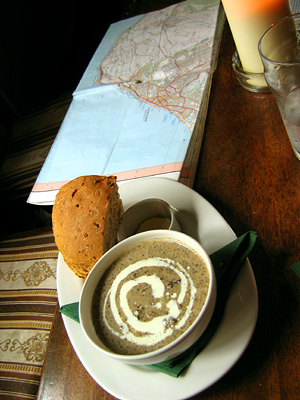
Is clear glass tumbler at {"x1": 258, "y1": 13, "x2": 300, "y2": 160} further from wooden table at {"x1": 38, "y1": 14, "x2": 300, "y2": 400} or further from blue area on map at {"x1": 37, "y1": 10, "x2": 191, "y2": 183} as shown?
blue area on map at {"x1": 37, "y1": 10, "x2": 191, "y2": 183}

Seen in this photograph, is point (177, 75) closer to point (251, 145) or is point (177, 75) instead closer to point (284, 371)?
point (251, 145)

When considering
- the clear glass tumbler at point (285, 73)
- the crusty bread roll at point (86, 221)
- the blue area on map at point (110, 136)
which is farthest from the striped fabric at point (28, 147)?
the clear glass tumbler at point (285, 73)

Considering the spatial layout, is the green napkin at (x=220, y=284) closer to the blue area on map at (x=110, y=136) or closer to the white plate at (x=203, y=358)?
the white plate at (x=203, y=358)

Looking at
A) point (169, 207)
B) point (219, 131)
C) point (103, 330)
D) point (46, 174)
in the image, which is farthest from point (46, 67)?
point (103, 330)

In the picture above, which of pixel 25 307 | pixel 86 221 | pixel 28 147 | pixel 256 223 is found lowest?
pixel 25 307

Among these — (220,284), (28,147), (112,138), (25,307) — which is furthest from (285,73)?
(28,147)

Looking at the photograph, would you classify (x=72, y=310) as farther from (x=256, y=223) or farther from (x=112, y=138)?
(x=112, y=138)
